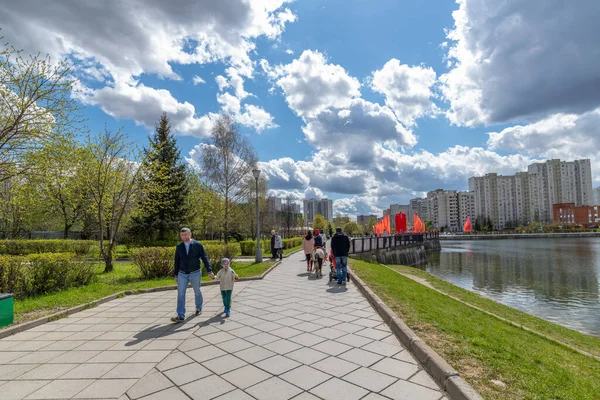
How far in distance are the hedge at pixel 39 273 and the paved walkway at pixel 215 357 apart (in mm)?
2578

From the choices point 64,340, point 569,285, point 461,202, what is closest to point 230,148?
point 64,340

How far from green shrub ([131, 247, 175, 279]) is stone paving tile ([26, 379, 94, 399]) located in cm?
764

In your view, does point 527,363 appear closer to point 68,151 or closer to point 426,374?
point 426,374

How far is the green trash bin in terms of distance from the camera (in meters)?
5.38

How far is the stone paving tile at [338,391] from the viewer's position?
3086mm

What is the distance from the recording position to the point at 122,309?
274 inches

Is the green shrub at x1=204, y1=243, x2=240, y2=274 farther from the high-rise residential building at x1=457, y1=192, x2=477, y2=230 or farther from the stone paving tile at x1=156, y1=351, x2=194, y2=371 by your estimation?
the high-rise residential building at x1=457, y1=192, x2=477, y2=230

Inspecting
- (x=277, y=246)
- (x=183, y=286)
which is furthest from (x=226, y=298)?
(x=277, y=246)

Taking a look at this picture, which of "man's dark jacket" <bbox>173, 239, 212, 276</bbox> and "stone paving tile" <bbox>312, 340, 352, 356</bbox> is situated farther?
"man's dark jacket" <bbox>173, 239, 212, 276</bbox>

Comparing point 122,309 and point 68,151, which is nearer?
point 122,309

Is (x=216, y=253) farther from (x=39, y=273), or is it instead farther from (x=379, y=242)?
(x=379, y=242)

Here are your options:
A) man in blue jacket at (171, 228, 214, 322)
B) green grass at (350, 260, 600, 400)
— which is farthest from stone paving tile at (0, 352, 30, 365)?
green grass at (350, 260, 600, 400)

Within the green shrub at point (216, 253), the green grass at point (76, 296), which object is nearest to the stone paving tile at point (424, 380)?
the green grass at point (76, 296)

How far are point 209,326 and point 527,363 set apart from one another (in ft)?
15.7
